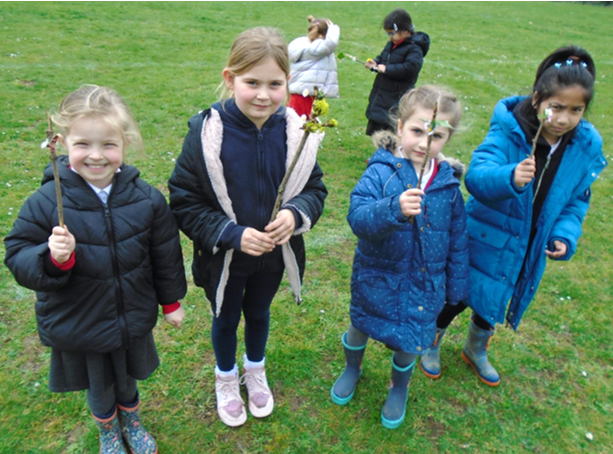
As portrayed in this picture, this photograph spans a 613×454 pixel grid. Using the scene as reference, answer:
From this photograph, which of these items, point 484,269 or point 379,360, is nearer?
point 484,269

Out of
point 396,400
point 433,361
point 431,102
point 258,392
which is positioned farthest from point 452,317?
point 431,102

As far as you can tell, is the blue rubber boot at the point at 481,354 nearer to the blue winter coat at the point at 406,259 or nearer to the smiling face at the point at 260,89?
the blue winter coat at the point at 406,259

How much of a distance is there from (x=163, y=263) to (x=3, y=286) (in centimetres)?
197

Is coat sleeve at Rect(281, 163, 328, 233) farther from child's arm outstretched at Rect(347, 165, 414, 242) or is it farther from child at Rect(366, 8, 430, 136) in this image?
child at Rect(366, 8, 430, 136)

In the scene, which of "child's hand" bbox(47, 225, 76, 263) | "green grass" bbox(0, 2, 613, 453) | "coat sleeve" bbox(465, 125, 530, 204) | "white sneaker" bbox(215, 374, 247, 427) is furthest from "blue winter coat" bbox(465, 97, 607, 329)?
"child's hand" bbox(47, 225, 76, 263)

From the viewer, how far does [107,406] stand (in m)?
2.02

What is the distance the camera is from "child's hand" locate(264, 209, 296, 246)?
1828 mm

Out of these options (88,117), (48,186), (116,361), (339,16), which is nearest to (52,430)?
(116,361)

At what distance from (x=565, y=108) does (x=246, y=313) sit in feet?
5.83

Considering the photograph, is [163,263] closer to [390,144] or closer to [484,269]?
[390,144]

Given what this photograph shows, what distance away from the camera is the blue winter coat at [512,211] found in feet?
7.30

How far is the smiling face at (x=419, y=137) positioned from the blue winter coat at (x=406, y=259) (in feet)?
0.17

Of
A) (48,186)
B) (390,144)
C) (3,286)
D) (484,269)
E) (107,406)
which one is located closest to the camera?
(48,186)

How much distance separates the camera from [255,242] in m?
1.82
